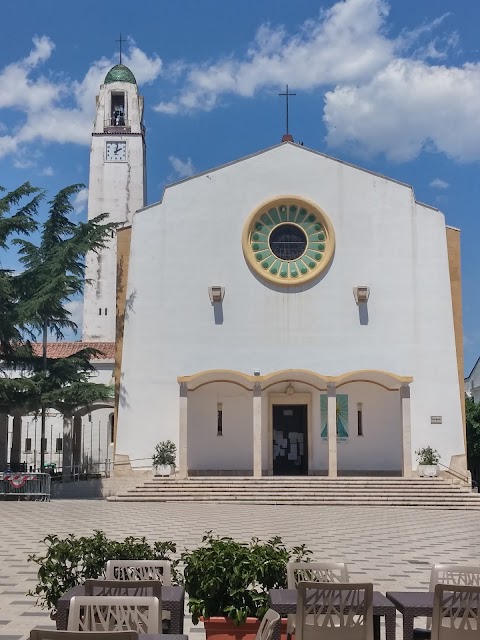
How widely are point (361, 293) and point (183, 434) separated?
21.3 feet

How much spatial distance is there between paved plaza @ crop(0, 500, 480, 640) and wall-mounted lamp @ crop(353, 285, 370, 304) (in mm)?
6309

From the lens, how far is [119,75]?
4659 centimetres

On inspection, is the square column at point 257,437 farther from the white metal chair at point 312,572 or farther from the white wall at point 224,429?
the white metal chair at point 312,572

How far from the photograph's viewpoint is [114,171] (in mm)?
45594

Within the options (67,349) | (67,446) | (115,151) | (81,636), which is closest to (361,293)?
(67,446)

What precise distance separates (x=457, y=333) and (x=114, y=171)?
27748mm

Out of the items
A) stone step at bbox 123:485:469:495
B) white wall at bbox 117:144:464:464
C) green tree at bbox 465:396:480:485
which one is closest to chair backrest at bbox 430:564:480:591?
stone step at bbox 123:485:469:495

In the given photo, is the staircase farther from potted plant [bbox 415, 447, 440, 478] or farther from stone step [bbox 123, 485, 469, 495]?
potted plant [bbox 415, 447, 440, 478]

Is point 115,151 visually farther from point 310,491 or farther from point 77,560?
point 77,560

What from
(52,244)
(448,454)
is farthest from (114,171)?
(448,454)

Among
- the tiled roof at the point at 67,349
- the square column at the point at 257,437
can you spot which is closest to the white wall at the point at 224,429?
the square column at the point at 257,437

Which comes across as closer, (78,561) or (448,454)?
(78,561)

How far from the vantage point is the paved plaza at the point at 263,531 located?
870 centimetres

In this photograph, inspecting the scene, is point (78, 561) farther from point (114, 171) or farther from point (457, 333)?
point (114, 171)
